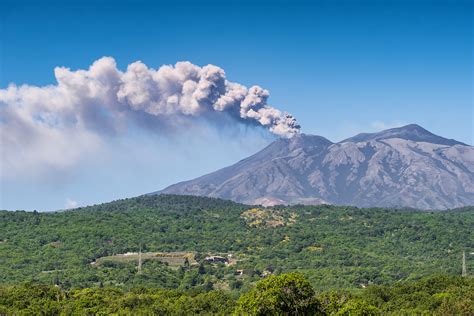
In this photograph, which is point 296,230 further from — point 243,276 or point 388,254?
point 243,276

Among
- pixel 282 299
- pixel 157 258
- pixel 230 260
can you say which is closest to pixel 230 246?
pixel 230 260

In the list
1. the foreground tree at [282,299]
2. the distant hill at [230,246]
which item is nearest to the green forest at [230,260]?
the foreground tree at [282,299]

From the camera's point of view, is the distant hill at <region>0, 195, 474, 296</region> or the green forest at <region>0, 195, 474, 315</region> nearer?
the green forest at <region>0, 195, 474, 315</region>

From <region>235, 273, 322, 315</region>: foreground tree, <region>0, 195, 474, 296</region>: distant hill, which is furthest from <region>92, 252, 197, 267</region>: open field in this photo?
<region>235, 273, 322, 315</region>: foreground tree

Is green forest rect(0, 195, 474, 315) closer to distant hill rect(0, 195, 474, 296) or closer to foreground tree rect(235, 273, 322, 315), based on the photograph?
foreground tree rect(235, 273, 322, 315)

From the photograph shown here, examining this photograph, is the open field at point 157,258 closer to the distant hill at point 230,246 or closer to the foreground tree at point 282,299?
the distant hill at point 230,246
